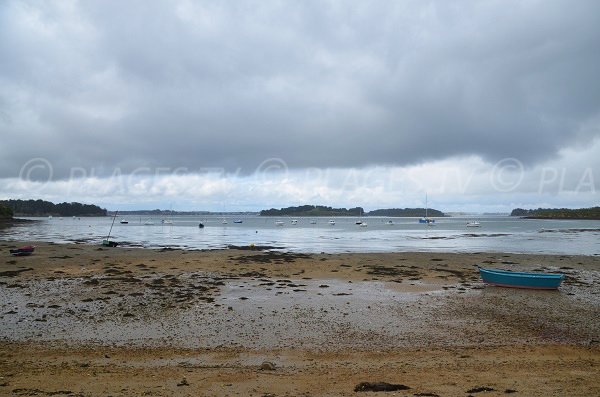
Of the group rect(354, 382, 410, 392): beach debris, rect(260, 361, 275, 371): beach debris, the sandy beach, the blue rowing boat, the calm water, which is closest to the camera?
rect(354, 382, 410, 392): beach debris

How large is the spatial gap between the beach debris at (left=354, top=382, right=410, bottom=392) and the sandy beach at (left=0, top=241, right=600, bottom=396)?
3.9 inches

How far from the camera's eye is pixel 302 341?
11.7 meters

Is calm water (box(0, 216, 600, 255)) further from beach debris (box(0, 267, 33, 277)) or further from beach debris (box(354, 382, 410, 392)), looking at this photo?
beach debris (box(354, 382, 410, 392))

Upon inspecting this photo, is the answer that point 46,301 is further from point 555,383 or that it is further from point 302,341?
point 555,383

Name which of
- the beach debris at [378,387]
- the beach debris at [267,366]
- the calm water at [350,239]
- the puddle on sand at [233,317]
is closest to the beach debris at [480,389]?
the beach debris at [378,387]

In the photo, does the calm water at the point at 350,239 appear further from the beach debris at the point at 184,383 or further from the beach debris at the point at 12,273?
the beach debris at the point at 184,383

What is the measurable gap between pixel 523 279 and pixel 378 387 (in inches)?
635

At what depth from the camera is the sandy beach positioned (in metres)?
7.96

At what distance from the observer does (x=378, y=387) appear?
24.9ft

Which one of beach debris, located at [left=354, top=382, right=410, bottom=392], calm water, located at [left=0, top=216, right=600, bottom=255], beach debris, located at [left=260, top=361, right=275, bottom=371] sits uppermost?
beach debris, located at [left=354, top=382, right=410, bottom=392]

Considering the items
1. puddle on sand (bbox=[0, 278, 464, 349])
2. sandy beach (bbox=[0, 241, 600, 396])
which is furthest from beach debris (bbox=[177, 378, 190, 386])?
puddle on sand (bbox=[0, 278, 464, 349])

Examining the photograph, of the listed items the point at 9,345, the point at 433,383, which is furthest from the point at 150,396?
the point at 9,345

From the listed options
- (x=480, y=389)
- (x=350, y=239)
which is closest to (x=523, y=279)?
(x=480, y=389)

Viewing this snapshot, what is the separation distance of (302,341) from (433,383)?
14.8 feet
